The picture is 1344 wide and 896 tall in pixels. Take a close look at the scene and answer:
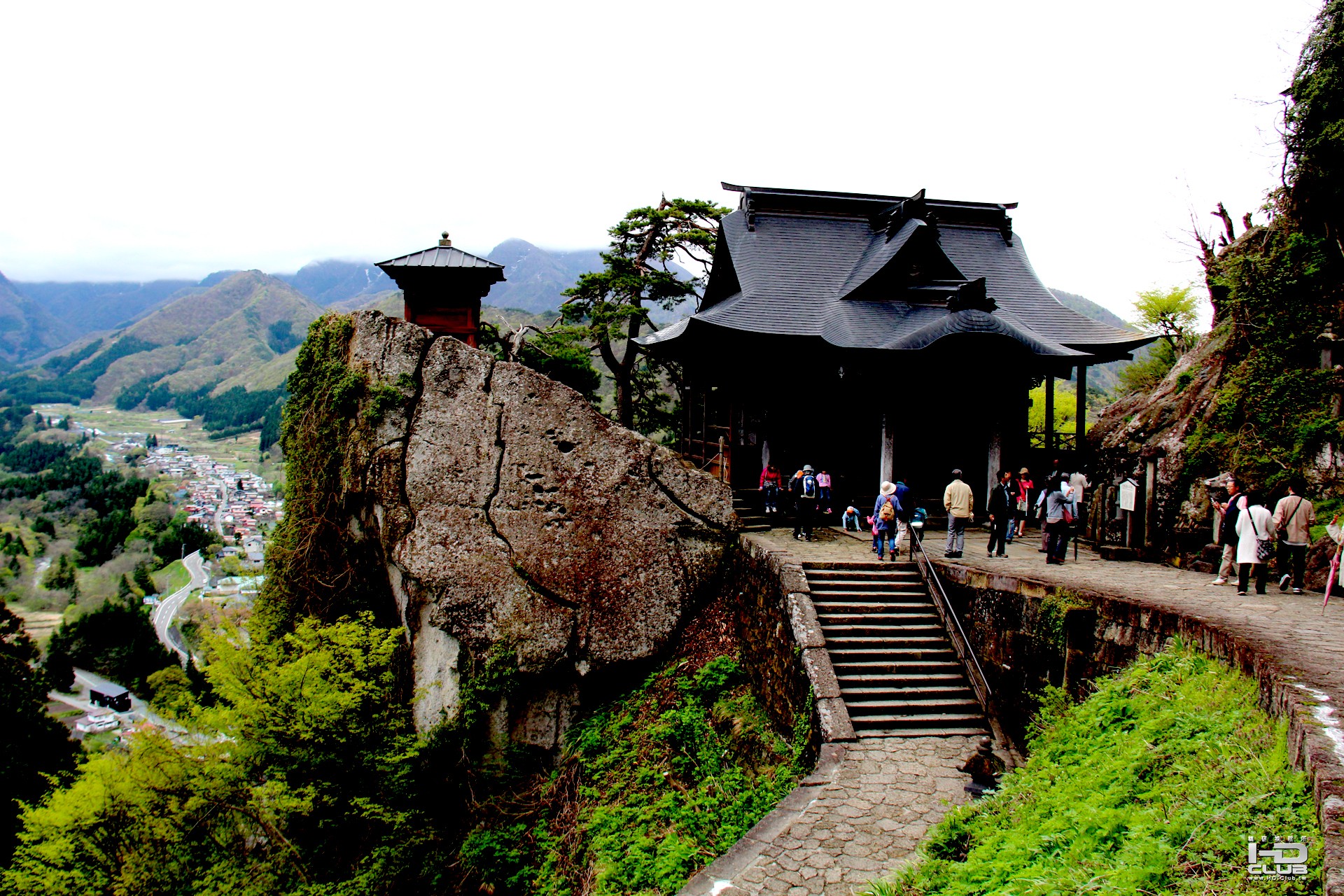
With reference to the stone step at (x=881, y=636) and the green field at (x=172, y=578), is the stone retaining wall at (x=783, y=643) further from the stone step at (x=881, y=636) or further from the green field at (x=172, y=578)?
the green field at (x=172, y=578)

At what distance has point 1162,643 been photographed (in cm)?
750

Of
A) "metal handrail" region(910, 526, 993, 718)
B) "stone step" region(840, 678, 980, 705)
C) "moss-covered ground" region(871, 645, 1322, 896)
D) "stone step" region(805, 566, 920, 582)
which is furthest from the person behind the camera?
"stone step" region(805, 566, 920, 582)

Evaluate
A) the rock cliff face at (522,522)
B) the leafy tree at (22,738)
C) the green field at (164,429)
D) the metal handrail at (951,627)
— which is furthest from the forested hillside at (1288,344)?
the green field at (164,429)

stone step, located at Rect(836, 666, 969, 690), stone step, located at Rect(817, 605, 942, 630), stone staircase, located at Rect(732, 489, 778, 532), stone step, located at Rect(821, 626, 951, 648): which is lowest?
stone step, located at Rect(836, 666, 969, 690)

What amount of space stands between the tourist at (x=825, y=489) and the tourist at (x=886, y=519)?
327 cm

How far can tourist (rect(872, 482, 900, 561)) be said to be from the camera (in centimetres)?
1257

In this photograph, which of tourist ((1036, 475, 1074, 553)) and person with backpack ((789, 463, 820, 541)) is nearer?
tourist ((1036, 475, 1074, 553))

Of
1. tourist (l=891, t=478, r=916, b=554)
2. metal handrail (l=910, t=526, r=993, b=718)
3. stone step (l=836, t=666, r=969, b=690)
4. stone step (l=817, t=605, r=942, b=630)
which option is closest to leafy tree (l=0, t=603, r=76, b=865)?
stone step (l=817, t=605, r=942, b=630)

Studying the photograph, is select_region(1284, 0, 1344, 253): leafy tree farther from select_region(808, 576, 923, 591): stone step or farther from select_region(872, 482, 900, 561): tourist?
select_region(808, 576, 923, 591): stone step

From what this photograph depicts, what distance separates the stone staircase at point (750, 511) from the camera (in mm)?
15938

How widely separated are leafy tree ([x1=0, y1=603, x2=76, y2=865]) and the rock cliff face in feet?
46.4

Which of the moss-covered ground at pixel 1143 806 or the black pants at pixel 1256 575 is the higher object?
the black pants at pixel 1256 575

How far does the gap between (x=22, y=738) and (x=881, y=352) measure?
2630cm

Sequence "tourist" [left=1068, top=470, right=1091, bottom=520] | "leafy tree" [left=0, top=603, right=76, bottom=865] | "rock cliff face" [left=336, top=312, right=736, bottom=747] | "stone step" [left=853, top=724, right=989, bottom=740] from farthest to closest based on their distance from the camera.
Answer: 1. "leafy tree" [left=0, top=603, right=76, bottom=865]
2. "tourist" [left=1068, top=470, right=1091, bottom=520]
3. "rock cliff face" [left=336, top=312, right=736, bottom=747]
4. "stone step" [left=853, top=724, right=989, bottom=740]
